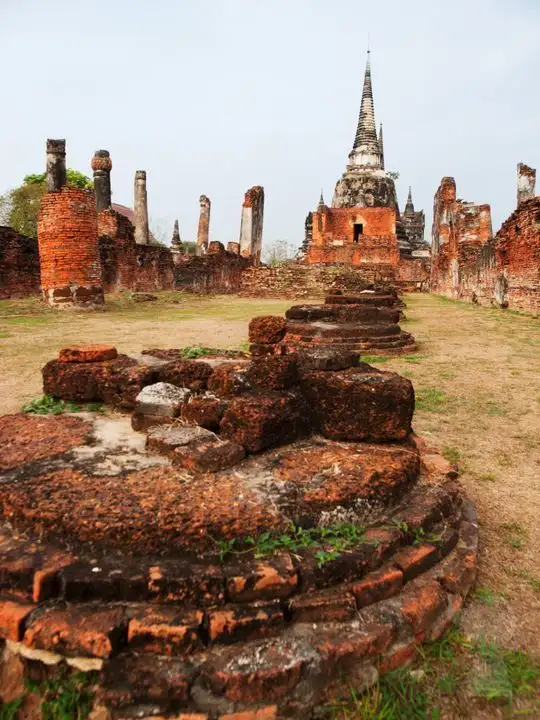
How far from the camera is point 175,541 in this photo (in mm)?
1597

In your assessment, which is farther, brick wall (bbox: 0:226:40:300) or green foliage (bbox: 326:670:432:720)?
brick wall (bbox: 0:226:40:300)

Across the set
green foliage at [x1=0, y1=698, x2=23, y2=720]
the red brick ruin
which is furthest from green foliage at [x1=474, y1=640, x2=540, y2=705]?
the red brick ruin

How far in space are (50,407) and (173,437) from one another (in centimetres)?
106

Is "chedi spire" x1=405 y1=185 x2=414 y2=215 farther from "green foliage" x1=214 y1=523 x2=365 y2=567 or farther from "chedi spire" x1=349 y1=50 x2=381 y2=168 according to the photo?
"green foliage" x1=214 y1=523 x2=365 y2=567

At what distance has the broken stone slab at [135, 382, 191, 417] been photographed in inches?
99.9

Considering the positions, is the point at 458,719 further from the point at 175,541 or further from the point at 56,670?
the point at 56,670

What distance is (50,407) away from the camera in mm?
2869

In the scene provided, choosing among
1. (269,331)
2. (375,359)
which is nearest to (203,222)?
(375,359)

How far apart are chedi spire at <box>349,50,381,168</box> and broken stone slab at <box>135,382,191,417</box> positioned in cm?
3591

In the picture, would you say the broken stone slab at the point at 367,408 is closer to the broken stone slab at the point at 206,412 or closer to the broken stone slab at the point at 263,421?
the broken stone slab at the point at 263,421

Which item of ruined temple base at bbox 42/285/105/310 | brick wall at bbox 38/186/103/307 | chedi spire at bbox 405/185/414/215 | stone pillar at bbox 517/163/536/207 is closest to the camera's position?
brick wall at bbox 38/186/103/307

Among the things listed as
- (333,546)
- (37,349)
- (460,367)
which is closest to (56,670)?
(333,546)

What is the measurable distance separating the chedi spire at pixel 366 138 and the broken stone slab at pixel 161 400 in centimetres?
3591

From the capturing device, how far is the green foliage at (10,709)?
4.16ft
